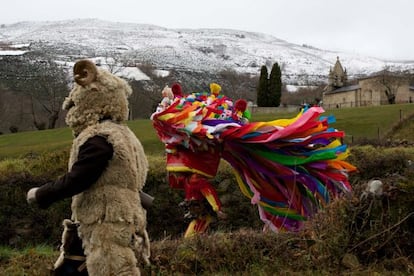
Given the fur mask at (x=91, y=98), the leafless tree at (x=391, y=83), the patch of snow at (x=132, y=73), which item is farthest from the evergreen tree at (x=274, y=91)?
the fur mask at (x=91, y=98)

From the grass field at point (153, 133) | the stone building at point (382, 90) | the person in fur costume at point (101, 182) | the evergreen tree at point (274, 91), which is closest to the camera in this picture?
the person in fur costume at point (101, 182)

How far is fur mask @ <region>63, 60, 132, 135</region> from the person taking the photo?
13.2 feet

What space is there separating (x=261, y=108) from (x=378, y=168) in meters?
50.3

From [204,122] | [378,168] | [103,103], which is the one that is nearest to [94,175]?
[103,103]

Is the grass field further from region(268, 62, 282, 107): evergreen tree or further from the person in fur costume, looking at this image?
the person in fur costume

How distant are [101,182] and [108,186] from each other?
0.06 metres

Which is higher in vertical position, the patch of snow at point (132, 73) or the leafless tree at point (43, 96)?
the patch of snow at point (132, 73)

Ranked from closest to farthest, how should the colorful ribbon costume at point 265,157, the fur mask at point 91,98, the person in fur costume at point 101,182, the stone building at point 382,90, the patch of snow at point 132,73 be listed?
the person in fur costume at point 101,182 < the fur mask at point 91,98 < the colorful ribbon costume at point 265,157 < the stone building at point 382,90 < the patch of snow at point 132,73

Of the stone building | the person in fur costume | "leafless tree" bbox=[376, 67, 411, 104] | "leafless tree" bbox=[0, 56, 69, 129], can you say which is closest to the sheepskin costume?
the person in fur costume

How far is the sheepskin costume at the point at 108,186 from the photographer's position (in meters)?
3.89

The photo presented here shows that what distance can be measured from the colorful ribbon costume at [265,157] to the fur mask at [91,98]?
3694 millimetres

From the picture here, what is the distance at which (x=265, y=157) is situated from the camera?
313 inches

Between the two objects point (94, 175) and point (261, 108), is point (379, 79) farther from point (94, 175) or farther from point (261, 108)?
Answer: point (94, 175)

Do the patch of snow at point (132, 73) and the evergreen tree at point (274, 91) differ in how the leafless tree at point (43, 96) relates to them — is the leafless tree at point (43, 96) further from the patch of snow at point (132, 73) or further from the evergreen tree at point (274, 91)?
the evergreen tree at point (274, 91)
